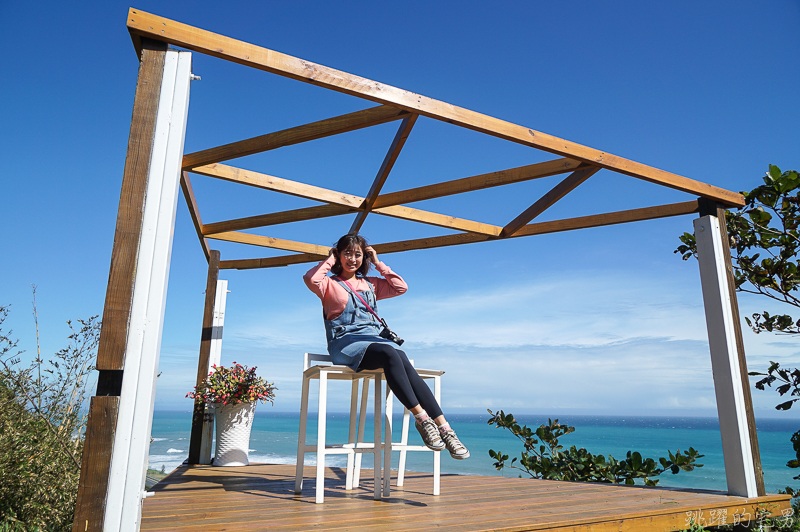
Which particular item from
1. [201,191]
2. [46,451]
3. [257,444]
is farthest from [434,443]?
[257,444]

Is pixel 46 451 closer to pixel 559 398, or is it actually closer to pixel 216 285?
pixel 216 285

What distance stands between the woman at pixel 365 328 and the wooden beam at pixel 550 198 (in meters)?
1.18

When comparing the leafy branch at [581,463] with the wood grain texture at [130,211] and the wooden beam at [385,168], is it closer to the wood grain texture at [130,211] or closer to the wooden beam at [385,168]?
the wooden beam at [385,168]

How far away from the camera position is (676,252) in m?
4.94

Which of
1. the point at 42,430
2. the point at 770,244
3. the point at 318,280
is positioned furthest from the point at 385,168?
the point at 770,244

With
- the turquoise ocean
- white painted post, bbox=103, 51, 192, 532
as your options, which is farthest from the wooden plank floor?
the turquoise ocean

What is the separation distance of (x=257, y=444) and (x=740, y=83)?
28.2m

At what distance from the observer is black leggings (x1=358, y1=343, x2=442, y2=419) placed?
2.39 m

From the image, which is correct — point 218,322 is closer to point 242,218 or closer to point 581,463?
point 242,218

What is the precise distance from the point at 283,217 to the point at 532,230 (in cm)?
207

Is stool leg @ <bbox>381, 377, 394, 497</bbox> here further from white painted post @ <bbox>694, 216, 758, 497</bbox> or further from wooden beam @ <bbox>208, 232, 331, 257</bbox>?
wooden beam @ <bbox>208, 232, 331, 257</bbox>

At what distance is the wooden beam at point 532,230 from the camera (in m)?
3.29

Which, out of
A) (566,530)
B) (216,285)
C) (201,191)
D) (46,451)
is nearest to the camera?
(566,530)

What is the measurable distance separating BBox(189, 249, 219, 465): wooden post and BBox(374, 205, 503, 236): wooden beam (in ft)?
6.85
